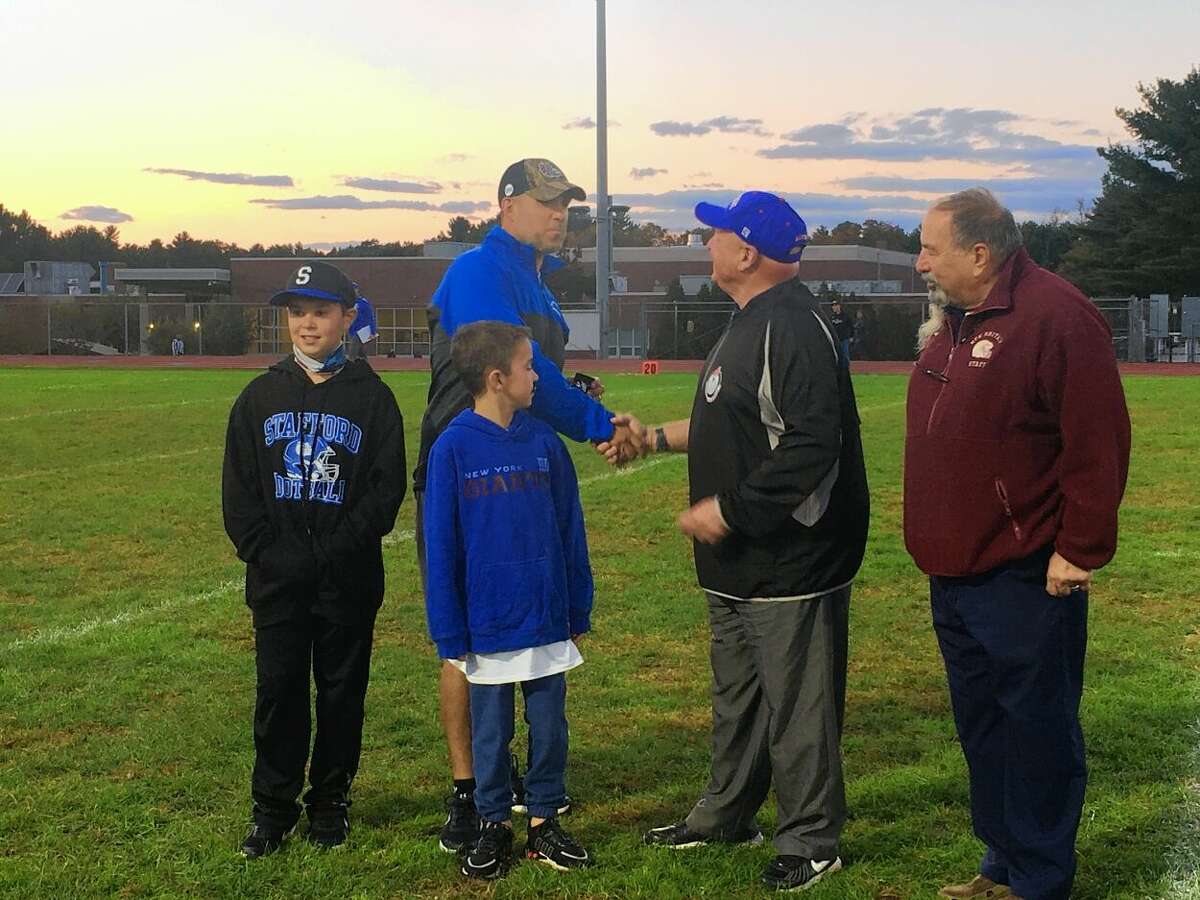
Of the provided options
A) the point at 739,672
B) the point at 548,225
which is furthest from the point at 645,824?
the point at 548,225

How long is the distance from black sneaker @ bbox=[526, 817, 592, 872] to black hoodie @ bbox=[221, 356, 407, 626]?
875 millimetres

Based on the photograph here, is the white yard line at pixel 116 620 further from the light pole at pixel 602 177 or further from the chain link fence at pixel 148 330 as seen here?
the chain link fence at pixel 148 330

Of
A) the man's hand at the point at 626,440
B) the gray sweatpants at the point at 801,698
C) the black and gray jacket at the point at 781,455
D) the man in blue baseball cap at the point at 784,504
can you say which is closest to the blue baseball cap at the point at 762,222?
the man in blue baseball cap at the point at 784,504

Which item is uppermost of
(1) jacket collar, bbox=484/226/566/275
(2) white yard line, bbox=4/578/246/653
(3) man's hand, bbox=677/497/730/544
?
(1) jacket collar, bbox=484/226/566/275

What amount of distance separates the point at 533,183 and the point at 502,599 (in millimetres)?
1395

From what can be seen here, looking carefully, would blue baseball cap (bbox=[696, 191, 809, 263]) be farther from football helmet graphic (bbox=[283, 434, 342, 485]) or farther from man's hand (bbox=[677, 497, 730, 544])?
football helmet graphic (bbox=[283, 434, 342, 485])

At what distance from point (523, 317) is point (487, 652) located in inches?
44.0

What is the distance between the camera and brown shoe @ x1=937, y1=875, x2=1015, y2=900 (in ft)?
12.3

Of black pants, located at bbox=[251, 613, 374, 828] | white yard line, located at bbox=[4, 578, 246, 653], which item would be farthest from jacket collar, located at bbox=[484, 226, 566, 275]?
white yard line, located at bbox=[4, 578, 246, 653]

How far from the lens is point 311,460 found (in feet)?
13.7

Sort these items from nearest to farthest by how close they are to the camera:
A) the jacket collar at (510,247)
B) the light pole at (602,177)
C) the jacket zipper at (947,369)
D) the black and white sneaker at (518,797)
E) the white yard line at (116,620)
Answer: the jacket zipper at (947,369) → the jacket collar at (510,247) → the black and white sneaker at (518,797) → the white yard line at (116,620) → the light pole at (602,177)

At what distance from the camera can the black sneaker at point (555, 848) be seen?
4.01 m

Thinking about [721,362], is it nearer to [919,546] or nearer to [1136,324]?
[919,546]

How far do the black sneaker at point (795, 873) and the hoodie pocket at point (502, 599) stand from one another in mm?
1025
